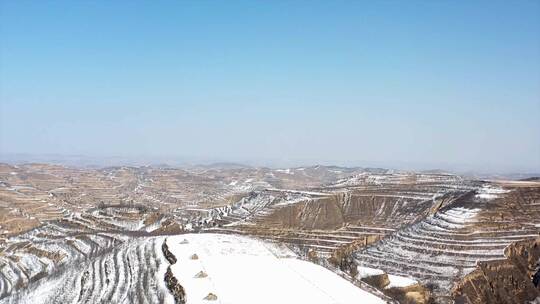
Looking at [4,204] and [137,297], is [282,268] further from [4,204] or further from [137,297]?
[4,204]

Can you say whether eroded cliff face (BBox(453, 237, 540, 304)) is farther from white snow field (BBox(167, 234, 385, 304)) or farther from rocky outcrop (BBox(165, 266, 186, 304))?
rocky outcrop (BBox(165, 266, 186, 304))

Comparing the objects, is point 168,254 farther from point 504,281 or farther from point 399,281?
point 504,281

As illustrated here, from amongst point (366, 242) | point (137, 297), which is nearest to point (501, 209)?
point (366, 242)

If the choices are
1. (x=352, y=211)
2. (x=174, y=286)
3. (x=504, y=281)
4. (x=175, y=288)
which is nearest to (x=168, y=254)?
(x=174, y=286)

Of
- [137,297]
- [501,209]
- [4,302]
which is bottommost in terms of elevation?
[4,302]

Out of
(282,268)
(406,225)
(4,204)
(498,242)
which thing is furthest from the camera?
(4,204)

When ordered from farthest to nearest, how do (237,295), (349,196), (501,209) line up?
(349,196)
(501,209)
(237,295)

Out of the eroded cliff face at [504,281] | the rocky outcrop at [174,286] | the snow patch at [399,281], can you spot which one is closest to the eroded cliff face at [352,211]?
the eroded cliff face at [504,281]
